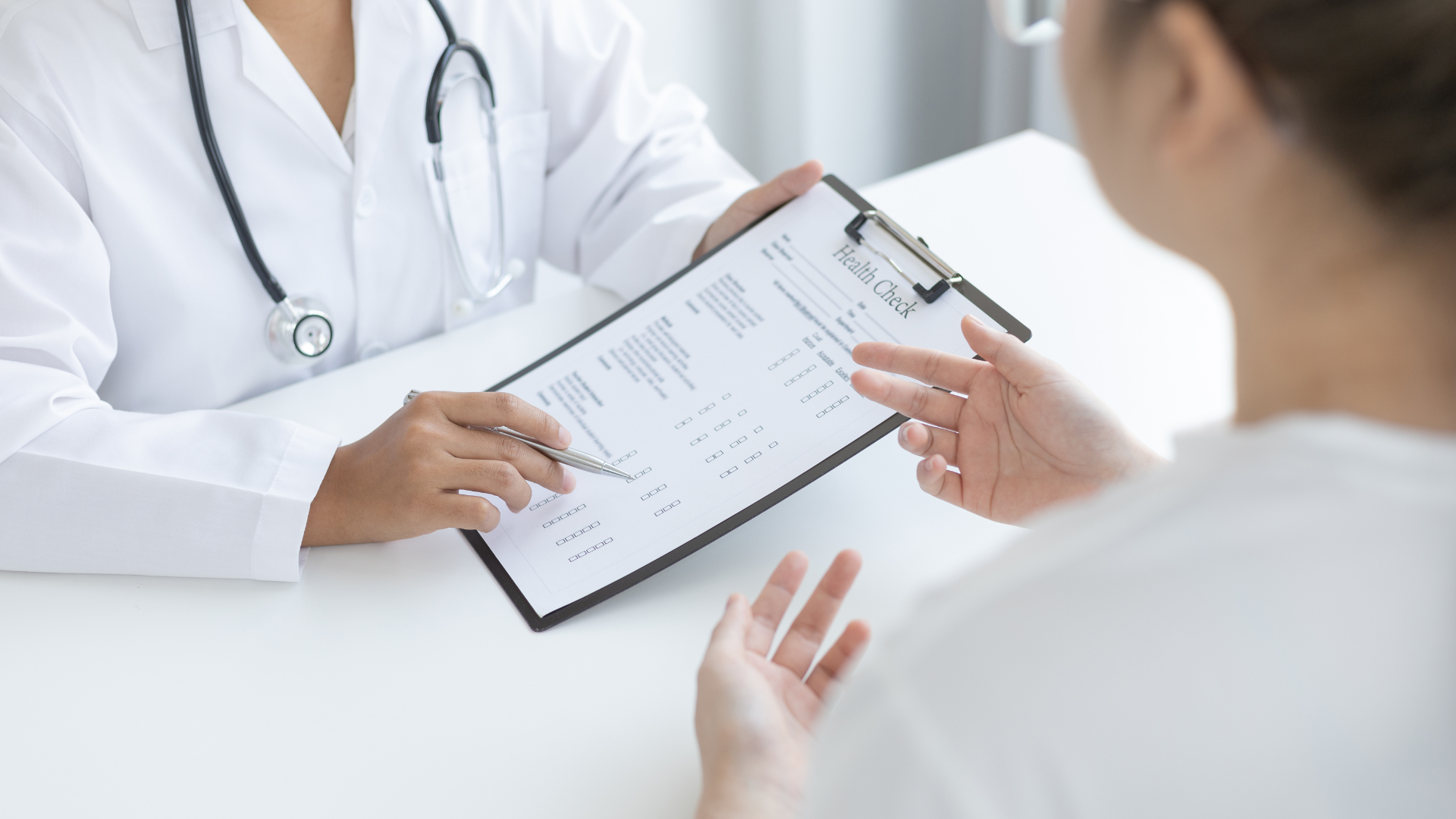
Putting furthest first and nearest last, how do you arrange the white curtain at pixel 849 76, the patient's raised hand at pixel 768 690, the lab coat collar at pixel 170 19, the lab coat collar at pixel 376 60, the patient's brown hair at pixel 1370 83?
the white curtain at pixel 849 76
the lab coat collar at pixel 376 60
the lab coat collar at pixel 170 19
the patient's raised hand at pixel 768 690
the patient's brown hair at pixel 1370 83

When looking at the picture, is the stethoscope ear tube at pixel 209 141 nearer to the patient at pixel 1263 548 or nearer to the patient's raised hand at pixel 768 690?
the patient's raised hand at pixel 768 690

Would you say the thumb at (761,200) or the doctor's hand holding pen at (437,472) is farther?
the thumb at (761,200)

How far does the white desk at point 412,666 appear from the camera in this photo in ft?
2.18

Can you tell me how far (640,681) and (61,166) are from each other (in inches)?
27.0

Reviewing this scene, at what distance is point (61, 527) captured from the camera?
818mm

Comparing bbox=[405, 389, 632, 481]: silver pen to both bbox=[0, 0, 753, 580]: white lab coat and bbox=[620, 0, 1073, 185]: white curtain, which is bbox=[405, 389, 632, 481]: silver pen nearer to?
bbox=[0, 0, 753, 580]: white lab coat

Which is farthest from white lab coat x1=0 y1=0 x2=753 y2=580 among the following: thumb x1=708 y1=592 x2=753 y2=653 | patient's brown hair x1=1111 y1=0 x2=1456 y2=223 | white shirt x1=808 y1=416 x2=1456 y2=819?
patient's brown hair x1=1111 y1=0 x2=1456 y2=223

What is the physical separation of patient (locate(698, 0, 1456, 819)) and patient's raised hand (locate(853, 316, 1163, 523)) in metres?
0.34

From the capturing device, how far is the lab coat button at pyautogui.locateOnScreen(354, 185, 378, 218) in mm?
1056

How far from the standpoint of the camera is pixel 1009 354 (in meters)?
0.81

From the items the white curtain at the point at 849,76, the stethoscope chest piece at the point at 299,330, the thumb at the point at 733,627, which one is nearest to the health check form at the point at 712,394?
the thumb at the point at 733,627

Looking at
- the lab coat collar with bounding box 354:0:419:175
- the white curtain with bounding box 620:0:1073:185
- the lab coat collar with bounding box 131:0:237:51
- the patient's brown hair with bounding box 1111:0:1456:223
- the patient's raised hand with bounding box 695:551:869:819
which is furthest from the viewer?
the white curtain with bounding box 620:0:1073:185

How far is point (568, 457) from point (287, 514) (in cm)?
22

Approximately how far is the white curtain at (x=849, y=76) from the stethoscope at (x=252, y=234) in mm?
804
